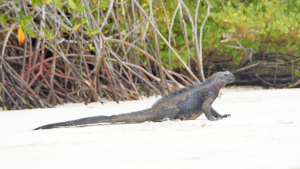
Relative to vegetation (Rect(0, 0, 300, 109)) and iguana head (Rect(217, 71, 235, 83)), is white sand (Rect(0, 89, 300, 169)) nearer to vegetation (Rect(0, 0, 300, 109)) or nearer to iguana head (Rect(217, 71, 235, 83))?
iguana head (Rect(217, 71, 235, 83))

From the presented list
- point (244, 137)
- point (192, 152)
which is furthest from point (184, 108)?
point (192, 152)

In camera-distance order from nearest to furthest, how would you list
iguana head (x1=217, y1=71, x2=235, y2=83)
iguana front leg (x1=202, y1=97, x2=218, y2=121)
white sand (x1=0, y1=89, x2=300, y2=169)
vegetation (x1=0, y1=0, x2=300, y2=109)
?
white sand (x1=0, y1=89, x2=300, y2=169), iguana front leg (x1=202, y1=97, x2=218, y2=121), iguana head (x1=217, y1=71, x2=235, y2=83), vegetation (x1=0, y1=0, x2=300, y2=109)

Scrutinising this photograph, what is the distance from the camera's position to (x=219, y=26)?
5.79 meters

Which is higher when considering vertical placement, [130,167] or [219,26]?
[219,26]

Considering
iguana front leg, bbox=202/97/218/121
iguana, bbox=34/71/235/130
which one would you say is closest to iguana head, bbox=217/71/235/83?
iguana, bbox=34/71/235/130

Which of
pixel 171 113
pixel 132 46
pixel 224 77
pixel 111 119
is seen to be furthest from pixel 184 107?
pixel 132 46

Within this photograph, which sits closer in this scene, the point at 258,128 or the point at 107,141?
the point at 107,141

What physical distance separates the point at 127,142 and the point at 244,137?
0.49 meters

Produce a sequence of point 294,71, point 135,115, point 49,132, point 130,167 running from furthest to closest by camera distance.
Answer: point 294,71
point 135,115
point 49,132
point 130,167

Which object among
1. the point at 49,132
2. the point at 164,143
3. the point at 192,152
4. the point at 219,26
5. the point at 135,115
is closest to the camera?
the point at 192,152

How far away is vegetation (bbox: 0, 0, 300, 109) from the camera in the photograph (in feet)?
11.6

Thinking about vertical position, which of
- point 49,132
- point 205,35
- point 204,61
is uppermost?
point 205,35

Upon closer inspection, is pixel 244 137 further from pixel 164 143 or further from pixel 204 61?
pixel 204 61

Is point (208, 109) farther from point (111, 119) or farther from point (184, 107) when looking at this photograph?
point (111, 119)
